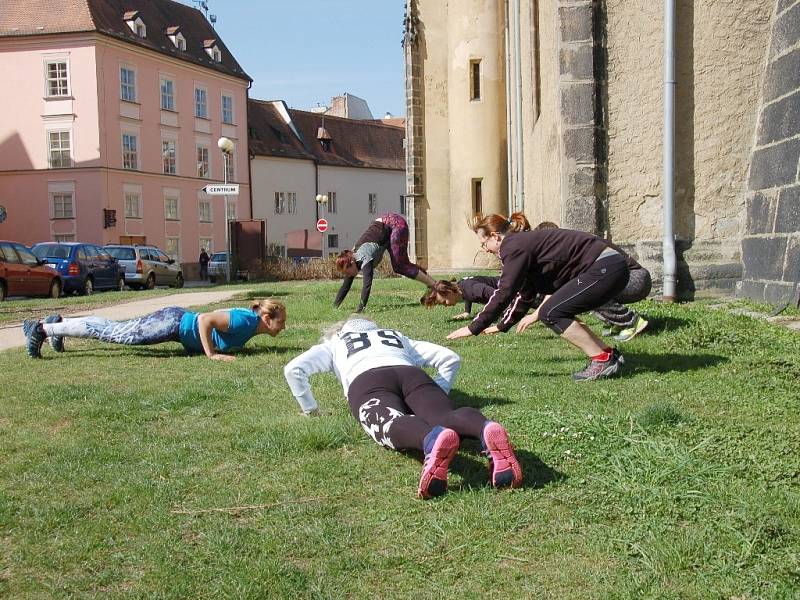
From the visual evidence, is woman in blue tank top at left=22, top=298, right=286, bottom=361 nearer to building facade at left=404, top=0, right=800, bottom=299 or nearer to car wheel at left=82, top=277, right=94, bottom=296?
building facade at left=404, top=0, right=800, bottom=299

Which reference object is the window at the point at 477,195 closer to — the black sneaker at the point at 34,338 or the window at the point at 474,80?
the window at the point at 474,80

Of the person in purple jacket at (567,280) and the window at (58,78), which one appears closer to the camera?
the person in purple jacket at (567,280)

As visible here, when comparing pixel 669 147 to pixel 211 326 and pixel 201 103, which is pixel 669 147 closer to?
pixel 211 326

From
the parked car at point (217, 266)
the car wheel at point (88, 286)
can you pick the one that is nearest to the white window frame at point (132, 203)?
the parked car at point (217, 266)

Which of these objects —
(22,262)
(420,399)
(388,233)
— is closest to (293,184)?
(22,262)

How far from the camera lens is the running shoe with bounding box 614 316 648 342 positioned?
28.5 ft

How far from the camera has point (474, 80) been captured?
27.3 m

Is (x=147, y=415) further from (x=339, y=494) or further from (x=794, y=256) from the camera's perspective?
(x=794, y=256)

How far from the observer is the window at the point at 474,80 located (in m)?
27.2

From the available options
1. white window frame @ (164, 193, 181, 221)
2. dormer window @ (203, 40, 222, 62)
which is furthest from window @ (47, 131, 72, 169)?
dormer window @ (203, 40, 222, 62)

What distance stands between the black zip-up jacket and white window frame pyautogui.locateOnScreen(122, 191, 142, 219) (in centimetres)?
4226

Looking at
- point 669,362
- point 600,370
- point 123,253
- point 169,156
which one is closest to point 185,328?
point 600,370

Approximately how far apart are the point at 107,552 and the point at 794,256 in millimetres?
7614

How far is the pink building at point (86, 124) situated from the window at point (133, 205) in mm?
65
